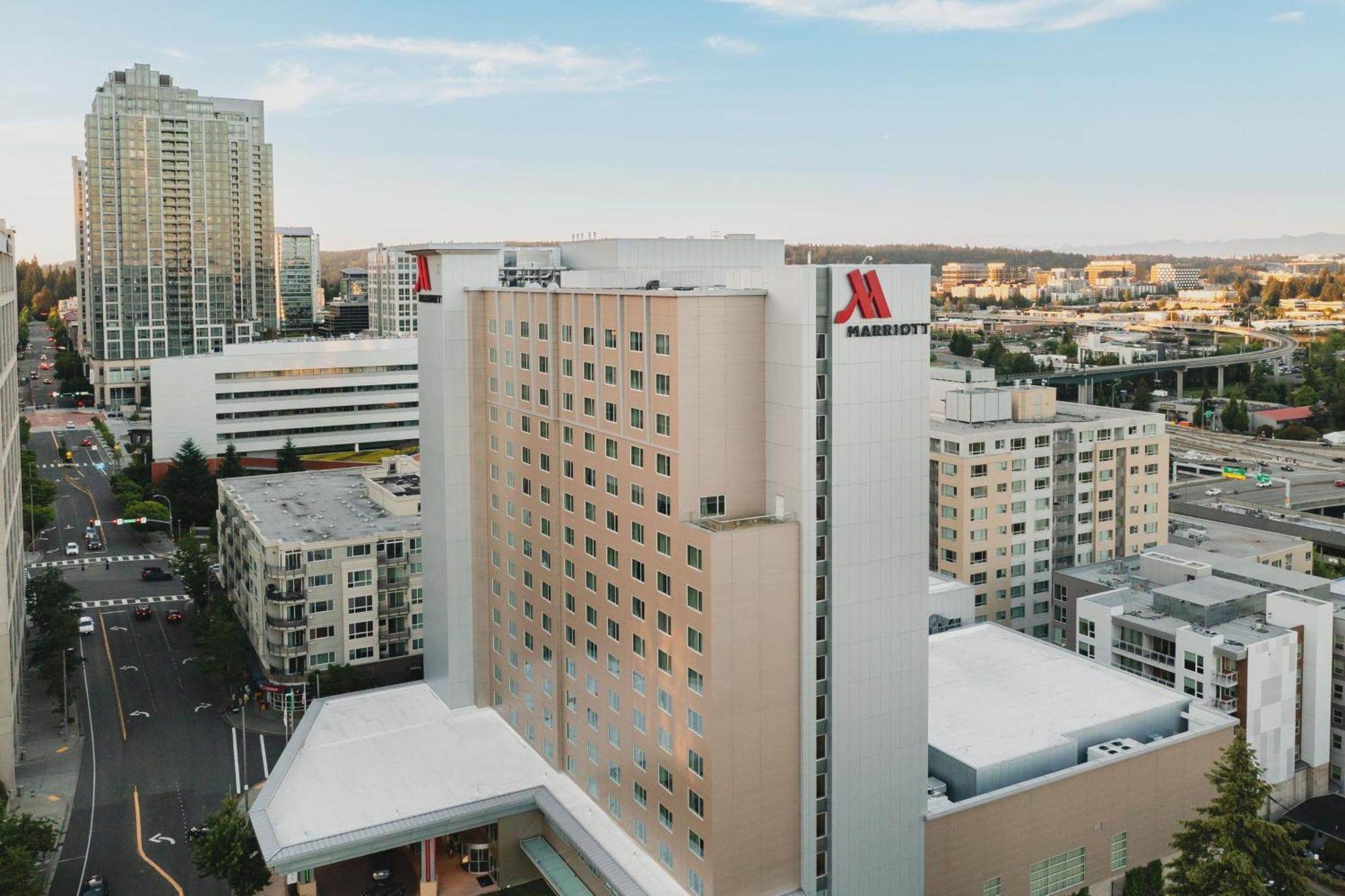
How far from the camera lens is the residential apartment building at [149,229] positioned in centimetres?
17050

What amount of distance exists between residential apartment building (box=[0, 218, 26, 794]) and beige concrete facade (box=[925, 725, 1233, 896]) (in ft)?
126

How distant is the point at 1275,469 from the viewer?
382 feet

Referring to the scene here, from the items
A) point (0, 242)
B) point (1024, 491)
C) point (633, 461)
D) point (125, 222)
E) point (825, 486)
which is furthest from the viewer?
point (125, 222)

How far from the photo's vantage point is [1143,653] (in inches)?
2048

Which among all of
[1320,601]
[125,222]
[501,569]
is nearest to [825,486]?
[501,569]

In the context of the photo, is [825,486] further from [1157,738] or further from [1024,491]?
[1024,491]

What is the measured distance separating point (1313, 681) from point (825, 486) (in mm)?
30901

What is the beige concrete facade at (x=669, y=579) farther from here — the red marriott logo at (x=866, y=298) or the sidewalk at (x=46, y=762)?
the sidewalk at (x=46, y=762)

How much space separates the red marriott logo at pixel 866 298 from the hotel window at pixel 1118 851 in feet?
69.0

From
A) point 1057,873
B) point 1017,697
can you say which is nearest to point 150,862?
point 1057,873

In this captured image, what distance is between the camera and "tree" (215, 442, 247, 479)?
337 ft

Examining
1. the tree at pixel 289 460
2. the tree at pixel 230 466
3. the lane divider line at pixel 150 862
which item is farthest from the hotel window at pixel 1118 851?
the tree at pixel 289 460

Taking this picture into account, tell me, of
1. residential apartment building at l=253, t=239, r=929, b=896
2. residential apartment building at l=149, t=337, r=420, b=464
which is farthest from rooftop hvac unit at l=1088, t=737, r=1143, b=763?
residential apartment building at l=149, t=337, r=420, b=464

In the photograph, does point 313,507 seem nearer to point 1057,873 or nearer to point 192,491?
point 192,491
